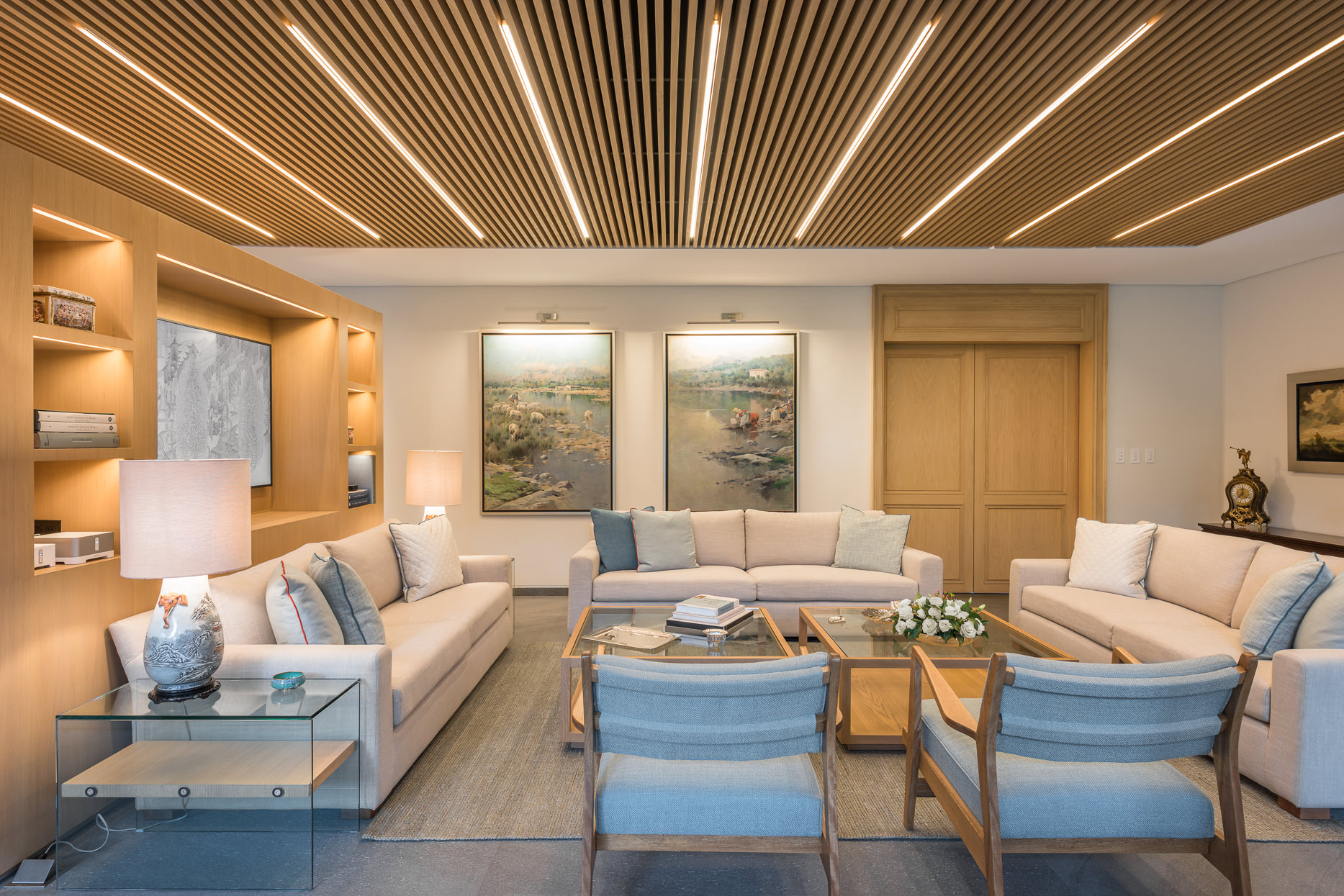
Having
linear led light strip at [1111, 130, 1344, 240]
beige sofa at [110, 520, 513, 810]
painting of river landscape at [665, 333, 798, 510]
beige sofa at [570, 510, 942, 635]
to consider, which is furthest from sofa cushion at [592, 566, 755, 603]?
linear led light strip at [1111, 130, 1344, 240]

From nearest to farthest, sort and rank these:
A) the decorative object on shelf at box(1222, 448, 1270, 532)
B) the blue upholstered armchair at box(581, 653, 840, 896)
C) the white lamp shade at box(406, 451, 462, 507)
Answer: the blue upholstered armchair at box(581, 653, 840, 896)
the white lamp shade at box(406, 451, 462, 507)
the decorative object on shelf at box(1222, 448, 1270, 532)

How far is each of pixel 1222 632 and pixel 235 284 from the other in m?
4.91

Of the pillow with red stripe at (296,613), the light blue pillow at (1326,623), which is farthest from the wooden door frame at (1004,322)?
the pillow with red stripe at (296,613)

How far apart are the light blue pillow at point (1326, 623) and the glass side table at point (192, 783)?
3.49 metres

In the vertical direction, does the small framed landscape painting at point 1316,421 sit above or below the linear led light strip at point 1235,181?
below

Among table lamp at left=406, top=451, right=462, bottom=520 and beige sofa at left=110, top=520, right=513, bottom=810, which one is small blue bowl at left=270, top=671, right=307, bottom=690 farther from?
table lamp at left=406, top=451, right=462, bottom=520

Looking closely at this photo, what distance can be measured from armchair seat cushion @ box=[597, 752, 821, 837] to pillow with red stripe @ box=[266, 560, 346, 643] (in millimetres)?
1359

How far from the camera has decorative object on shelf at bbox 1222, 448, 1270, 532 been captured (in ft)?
16.7

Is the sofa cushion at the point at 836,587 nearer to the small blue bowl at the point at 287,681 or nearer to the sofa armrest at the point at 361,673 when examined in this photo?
the sofa armrest at the point at 361,673

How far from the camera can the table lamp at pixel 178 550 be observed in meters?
2.09

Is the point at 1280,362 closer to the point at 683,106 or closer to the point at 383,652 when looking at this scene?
the point at 683,106

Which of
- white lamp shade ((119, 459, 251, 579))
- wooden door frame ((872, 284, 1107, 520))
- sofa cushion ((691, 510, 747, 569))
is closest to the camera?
white lamp shade ((119, 459, 251, 579))

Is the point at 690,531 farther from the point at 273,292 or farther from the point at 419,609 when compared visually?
the point at 273,292

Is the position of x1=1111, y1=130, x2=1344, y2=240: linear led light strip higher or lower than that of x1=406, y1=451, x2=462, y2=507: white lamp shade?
higher
